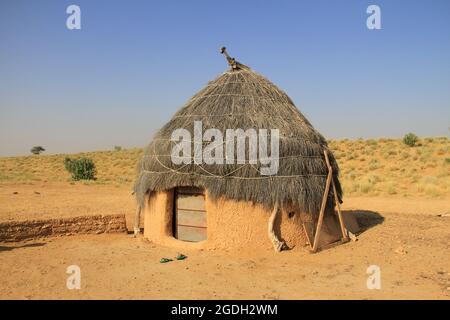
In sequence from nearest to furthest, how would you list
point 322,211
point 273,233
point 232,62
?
point 273,233 < point 322,211 < point 232,62

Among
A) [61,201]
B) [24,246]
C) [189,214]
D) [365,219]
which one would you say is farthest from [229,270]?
[61,201]

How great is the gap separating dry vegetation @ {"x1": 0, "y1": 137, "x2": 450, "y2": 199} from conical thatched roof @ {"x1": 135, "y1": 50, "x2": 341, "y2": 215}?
1031 cm

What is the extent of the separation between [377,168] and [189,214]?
1877 centimetres

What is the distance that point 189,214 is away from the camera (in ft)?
29.6

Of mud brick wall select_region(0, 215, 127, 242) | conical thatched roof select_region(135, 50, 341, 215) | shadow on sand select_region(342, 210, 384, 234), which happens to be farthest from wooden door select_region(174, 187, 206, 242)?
Answer: shadow on sand select_region(342, 210, 384, 234)

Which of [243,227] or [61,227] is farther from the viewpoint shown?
[61,227]

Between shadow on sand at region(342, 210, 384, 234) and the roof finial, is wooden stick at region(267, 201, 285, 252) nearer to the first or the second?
shadow on sand at region(342, 210, 384, 234)

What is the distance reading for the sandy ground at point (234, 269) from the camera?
6.14 m

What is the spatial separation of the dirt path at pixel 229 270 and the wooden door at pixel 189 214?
0.60m

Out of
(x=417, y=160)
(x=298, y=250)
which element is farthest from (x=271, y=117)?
(x=417, y=160)

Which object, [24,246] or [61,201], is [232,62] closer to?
[24,246]

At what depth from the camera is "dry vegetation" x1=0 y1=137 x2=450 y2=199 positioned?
18.7 m

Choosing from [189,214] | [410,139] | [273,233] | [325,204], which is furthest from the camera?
[410,139]
